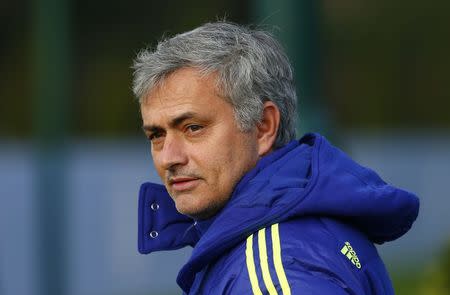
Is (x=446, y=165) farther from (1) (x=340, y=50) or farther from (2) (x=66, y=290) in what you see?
(2) (x=66, y=290)

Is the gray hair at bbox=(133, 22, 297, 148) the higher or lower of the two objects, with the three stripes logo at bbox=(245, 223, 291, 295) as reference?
higher

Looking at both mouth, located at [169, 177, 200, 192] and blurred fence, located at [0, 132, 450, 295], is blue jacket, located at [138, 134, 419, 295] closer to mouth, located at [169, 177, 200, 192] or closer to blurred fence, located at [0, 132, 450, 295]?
mouth, located at [169, 177, 200, 192]

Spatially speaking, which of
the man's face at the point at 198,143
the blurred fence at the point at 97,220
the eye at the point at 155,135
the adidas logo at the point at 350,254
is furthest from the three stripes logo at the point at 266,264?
the blurred fence at the point at 97,220

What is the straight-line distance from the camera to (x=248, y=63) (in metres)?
3.14

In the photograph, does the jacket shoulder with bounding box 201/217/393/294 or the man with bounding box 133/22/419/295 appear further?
the man with bounding box 133/22/419/295

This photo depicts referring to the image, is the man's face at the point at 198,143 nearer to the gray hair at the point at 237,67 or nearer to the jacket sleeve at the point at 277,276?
the gray hair at the point at 237,67

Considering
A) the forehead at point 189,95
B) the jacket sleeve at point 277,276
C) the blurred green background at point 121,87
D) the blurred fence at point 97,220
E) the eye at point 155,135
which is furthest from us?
the blurred fence at point 97,220

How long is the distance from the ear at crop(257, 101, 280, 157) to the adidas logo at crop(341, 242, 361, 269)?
39cm

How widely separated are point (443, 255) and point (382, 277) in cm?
275

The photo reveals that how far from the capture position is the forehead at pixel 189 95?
10.0ft

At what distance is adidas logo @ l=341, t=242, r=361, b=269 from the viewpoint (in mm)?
2875

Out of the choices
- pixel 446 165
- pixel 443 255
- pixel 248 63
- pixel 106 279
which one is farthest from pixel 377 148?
pixel 248 63

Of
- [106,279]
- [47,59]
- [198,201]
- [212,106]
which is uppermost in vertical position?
[47,59]

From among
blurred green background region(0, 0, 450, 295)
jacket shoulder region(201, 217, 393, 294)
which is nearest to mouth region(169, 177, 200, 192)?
jacket shoulder region(201, 217, 393, 294)
